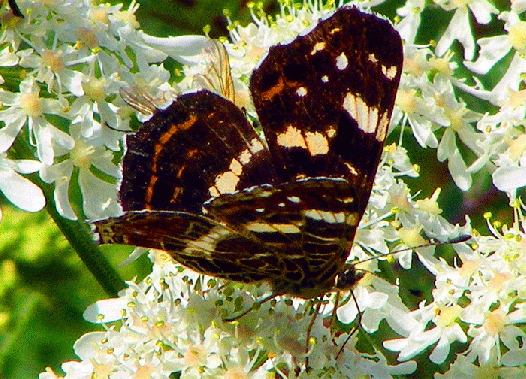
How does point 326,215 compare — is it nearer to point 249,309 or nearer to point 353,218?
point 353,218

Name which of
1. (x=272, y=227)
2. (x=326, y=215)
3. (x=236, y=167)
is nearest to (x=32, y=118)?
(x=236, y=167)

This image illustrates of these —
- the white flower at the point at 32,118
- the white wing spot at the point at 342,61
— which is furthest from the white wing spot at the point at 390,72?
the white flower at the point at 32,118

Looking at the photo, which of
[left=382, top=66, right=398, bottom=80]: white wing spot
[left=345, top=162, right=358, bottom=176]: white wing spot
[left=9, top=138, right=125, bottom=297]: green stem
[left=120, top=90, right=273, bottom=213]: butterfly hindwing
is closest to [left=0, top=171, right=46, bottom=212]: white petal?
[left=9, top=138, right=125, bottom=297]: green stem

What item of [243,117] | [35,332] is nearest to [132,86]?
[243,117]

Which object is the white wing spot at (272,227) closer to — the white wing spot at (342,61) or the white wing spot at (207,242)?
the white wing spot at (207,242)

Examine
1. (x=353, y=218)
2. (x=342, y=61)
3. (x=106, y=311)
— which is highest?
(x=342, y=61)

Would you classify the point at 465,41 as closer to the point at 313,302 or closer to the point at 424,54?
the point at 424,54

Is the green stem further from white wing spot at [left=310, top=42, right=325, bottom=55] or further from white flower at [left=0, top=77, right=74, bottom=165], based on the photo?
white wing spot at [left=310, top=42, right=325, bottom=55]
